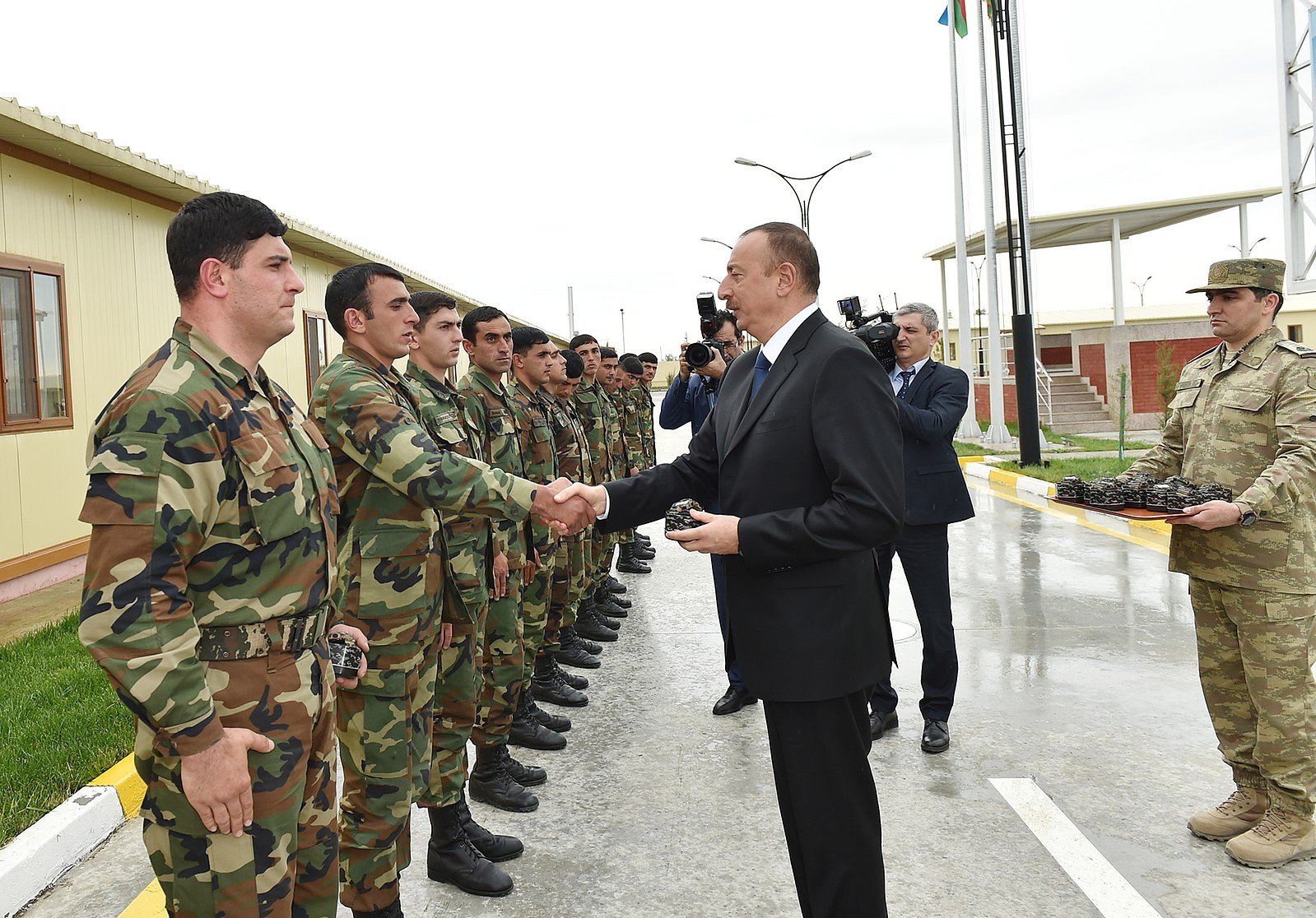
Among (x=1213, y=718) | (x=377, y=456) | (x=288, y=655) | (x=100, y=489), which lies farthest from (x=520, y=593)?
(x=1213, y=718)

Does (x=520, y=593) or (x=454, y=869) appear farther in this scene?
(x=520, y=593)

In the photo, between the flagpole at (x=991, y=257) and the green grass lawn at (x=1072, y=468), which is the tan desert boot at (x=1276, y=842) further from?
the flagpole at (x=991, y=257)

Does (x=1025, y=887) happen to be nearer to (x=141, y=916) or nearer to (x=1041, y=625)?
(x=141, y=916)

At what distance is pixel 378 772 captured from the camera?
2898mm

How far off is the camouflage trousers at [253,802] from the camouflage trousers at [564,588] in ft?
12.0

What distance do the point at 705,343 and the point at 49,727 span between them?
3.82m

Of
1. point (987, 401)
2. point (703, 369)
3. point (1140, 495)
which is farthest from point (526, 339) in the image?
point (987, 401)

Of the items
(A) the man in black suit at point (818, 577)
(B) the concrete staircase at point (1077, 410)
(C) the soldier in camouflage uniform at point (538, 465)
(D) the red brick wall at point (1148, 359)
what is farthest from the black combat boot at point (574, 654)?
(D) the red brick wall at point (1148, 359)

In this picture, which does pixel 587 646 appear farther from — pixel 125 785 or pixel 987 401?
pixel 987 401

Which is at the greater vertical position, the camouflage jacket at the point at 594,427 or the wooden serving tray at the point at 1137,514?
the camouflage jacket at the point at 594,427

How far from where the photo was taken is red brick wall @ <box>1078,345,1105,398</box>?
2584 cm

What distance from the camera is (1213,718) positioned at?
3.66 m

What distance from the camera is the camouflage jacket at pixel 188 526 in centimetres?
180

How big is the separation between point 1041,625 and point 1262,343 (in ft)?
11.4
